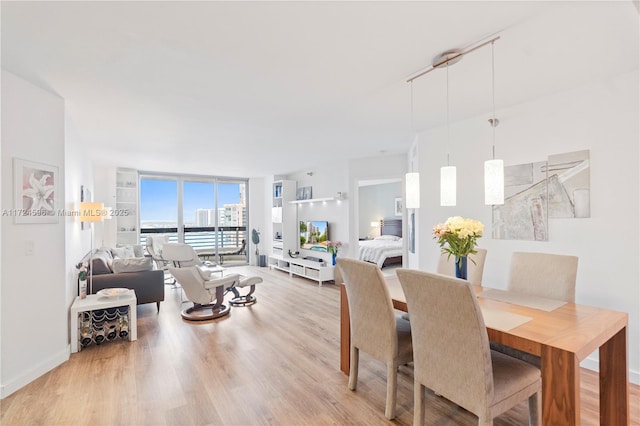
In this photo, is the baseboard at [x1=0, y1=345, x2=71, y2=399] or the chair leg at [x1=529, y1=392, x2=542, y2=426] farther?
the baseboard at [x1=0, y1=345, x2=71, y2=399]

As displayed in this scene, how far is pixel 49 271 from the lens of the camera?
281cm

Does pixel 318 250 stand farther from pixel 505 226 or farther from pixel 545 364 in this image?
pixel 545 364

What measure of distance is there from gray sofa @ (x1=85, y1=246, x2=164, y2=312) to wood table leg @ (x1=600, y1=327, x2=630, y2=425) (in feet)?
14.9

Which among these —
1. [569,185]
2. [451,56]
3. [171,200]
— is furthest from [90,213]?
[569,185]

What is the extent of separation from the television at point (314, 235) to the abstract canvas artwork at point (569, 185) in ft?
14.0

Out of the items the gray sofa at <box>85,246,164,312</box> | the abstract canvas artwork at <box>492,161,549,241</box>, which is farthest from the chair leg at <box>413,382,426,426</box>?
the gray sofa at <box>85,246,164,312</box>

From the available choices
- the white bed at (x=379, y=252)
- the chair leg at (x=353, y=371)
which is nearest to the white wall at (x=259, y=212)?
the white bed at (x=379, y=252)

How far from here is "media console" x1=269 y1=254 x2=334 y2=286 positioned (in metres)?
6.15

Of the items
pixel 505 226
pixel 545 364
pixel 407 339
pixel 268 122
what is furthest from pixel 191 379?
pixel 505 226

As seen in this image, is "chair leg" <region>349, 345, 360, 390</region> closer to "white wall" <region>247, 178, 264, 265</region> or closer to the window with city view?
"white wall" <region>247, 178, 264, 265</region>

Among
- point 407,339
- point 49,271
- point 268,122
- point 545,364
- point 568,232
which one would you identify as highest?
point 268,122

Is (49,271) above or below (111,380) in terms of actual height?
above

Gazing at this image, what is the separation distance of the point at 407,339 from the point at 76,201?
4.05m

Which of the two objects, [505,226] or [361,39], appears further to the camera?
[505,226]
